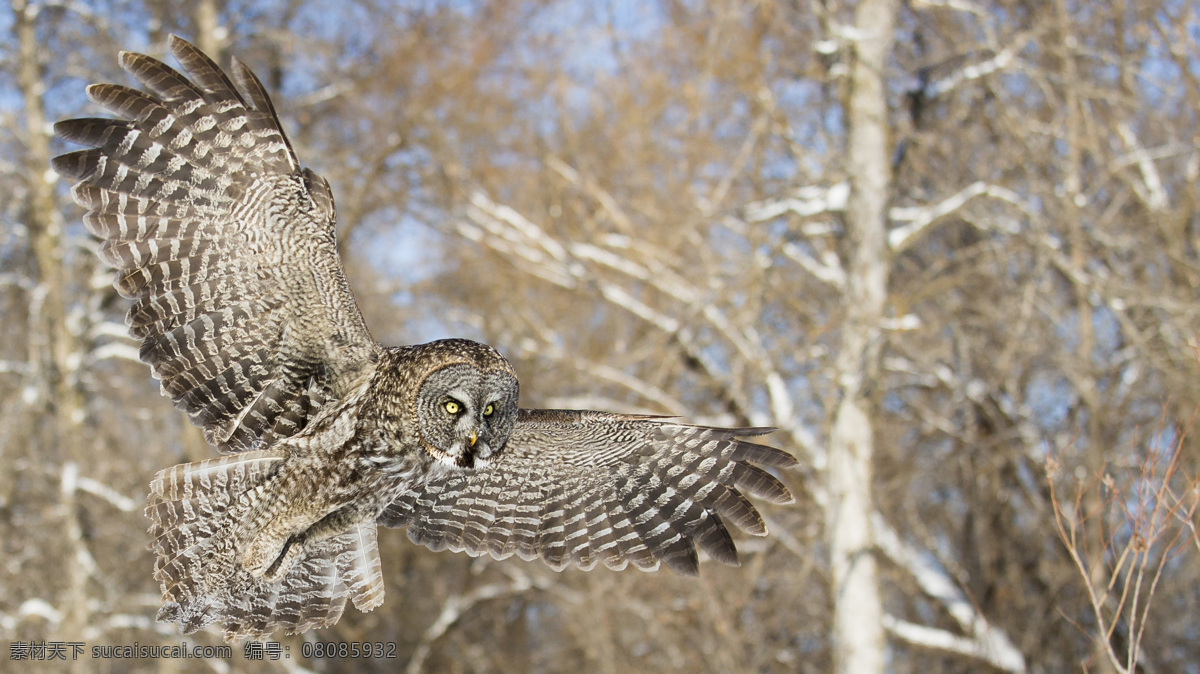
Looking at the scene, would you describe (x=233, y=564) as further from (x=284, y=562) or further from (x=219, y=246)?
(x=219, y=246)

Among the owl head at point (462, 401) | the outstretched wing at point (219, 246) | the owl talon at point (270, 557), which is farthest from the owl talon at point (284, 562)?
the owl head at point (462, 401)

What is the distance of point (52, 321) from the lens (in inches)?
480

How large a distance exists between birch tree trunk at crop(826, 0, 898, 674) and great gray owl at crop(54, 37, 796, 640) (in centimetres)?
456

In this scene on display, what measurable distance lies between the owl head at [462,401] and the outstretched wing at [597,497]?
1.34 ft

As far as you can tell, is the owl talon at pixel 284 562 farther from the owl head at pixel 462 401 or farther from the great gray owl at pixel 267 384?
the owl head at pixel 462 401

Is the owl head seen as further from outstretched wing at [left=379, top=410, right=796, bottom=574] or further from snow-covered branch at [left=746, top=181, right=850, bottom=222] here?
snow-covered branch at [left=746, top=181, right=850, bottom=222]

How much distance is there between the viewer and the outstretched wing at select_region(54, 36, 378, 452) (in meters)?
3.68

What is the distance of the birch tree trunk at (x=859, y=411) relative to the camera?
28.6ft

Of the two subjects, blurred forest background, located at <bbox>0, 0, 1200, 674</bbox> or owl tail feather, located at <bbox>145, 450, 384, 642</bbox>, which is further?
blurred forest background, located at <bbox>0, 0, 1200, 674</bbox>

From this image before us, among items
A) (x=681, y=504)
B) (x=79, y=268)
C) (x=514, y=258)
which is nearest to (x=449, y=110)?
(x=514, y=258)

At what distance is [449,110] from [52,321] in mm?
5761

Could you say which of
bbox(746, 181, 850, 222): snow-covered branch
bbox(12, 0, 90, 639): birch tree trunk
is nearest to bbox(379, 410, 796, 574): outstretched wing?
bbox(746, 181, 850, 222): snow-covered branch

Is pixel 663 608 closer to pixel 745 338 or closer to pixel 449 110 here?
pixel 745 338

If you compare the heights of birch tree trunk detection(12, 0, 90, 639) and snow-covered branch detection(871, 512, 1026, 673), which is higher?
birch tree trunk detection(12, 0, 90, 639)
